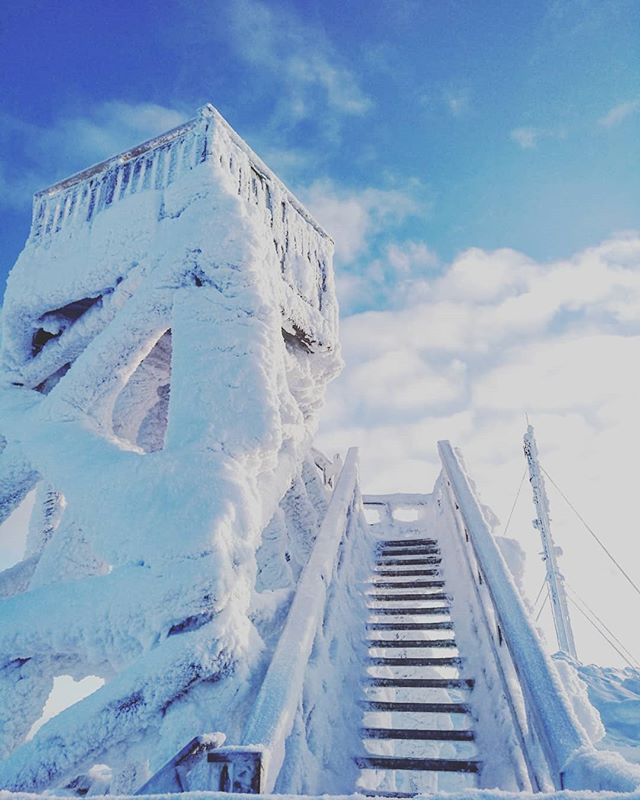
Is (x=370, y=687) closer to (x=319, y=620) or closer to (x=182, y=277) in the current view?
(x=319, y=620)

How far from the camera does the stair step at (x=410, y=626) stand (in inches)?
179

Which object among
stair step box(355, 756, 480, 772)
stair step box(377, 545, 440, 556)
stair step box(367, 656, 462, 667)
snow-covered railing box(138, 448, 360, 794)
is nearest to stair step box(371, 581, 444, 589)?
stair step box(377, 545, 440, 556)

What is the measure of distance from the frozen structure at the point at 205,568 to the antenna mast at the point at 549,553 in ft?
15.4

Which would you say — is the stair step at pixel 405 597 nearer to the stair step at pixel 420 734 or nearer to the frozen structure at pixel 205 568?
the frozen structure at pixel 205 568

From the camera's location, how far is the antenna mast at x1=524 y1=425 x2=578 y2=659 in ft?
30.6

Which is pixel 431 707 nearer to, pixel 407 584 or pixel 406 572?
pixel 407 584

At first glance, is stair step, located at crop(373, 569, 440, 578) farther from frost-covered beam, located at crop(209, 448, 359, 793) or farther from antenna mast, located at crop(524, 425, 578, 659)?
antenna mast, located at crop(524, 425, 578, 659)

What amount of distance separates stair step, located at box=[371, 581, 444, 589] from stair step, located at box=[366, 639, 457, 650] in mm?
1135

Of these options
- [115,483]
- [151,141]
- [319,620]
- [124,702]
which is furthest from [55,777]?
[151,141]

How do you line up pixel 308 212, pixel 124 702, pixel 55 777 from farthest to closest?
pixel 308 212
pixel 124 702
pixel 55 777

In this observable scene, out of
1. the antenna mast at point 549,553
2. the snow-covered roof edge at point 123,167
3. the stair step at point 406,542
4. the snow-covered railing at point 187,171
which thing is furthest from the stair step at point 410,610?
the antenna mast at point 549,553

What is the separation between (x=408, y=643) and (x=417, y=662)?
0.24 meters

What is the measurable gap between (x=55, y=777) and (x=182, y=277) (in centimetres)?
325

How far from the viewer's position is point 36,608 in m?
2.73
